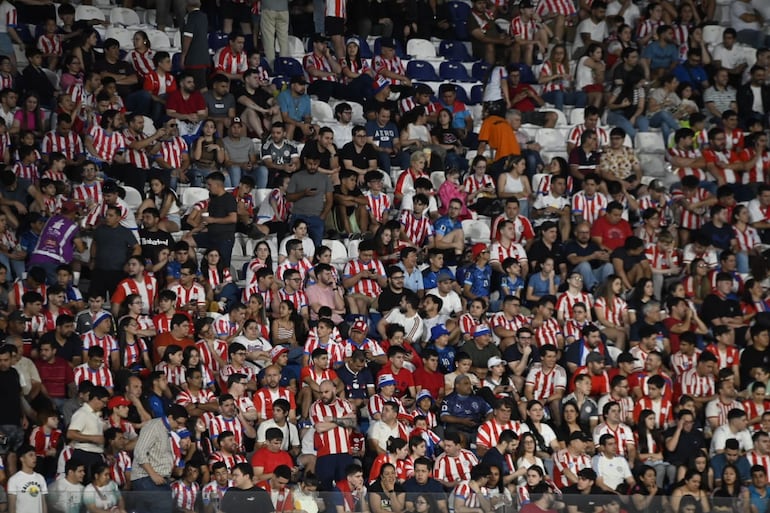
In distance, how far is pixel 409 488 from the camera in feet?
45.5

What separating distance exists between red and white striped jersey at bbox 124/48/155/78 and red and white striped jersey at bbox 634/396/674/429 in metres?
6.60

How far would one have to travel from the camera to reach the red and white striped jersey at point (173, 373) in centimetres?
1463

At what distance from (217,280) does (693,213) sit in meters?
5.68

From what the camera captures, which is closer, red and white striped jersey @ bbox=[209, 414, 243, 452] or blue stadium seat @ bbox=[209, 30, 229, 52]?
red and white striped jersey @ bbox=[209, 414, 243, 452]

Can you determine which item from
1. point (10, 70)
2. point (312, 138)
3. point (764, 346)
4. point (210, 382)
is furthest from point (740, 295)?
point (10, 70)

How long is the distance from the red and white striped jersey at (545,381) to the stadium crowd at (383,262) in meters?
0.06

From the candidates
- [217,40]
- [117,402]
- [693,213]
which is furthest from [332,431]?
[217,40]

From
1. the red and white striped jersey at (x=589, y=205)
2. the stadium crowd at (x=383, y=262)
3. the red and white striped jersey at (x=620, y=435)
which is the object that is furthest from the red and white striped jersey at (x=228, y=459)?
the red and white striped jersey at (x=589, y=205)

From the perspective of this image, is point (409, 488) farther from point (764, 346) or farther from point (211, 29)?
point (211, 29)

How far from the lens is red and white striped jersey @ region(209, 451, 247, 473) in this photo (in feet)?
45.5

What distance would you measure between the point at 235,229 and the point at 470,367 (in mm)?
2811

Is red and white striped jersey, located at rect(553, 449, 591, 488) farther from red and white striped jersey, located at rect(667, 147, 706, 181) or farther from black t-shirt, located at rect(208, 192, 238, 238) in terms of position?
red and white striped jersey, located at rect(667, 147, 706, 181)

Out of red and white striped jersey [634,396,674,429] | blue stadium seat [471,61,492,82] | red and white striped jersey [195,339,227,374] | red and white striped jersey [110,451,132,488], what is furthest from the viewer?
blue stadium seat [471,61,492,82]

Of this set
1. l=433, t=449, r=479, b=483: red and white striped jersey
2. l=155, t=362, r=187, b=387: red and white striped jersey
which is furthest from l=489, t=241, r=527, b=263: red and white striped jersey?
l=155, t=362, r=187, b=387: red and white striped jersey
